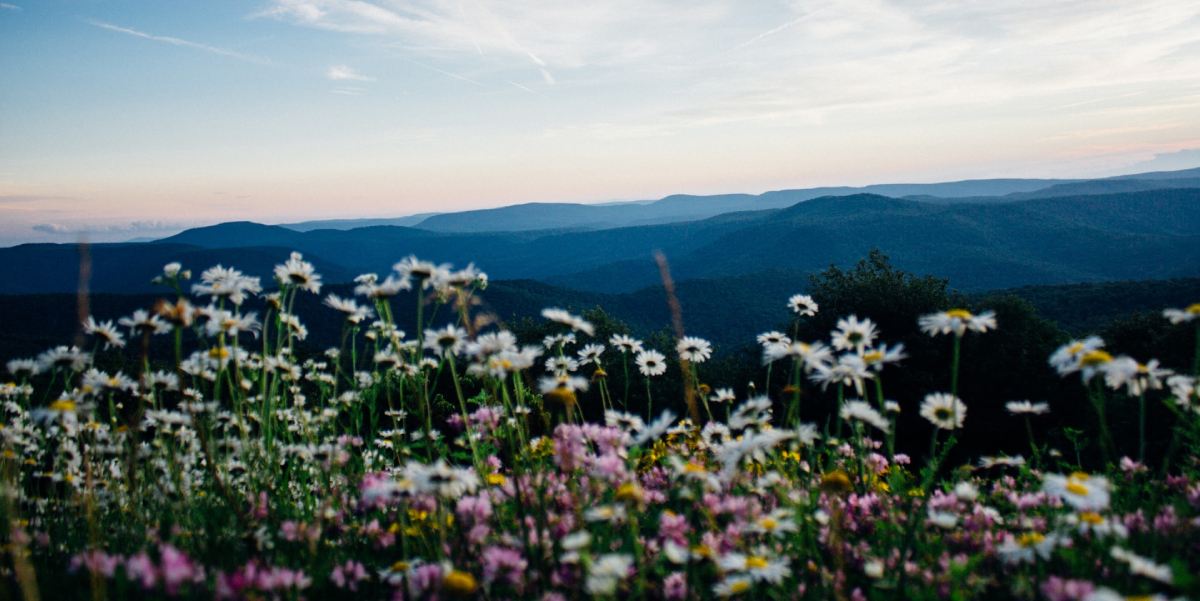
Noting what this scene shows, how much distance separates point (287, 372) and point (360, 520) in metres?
1.54

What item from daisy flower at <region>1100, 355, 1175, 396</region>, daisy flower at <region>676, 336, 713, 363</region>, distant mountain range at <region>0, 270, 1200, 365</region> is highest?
daisy flower at <region>1100, 355, 1175, 396</region>

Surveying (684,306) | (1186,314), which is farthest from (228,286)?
(684,306)

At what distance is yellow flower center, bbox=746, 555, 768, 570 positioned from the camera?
6.39 feet

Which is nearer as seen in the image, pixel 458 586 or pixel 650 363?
pixel 458 586

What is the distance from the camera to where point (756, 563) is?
2.01 meters

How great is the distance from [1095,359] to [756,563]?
67.4 inches

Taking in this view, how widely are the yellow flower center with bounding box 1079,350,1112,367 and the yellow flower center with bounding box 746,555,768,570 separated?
165 cm

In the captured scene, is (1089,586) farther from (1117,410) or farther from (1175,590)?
(1117,410)

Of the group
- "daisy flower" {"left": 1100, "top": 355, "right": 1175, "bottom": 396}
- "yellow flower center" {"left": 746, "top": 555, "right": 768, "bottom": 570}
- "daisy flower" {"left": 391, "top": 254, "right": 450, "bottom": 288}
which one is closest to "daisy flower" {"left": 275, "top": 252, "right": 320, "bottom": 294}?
"daisy flower" {"left": 391, "top": 254, "right": 450, "bottom": 288}

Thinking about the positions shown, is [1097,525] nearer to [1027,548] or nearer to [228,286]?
[1027,548]

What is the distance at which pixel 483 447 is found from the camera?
12.5ft

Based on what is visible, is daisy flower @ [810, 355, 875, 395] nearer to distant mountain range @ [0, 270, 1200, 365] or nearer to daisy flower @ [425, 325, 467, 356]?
daisy flower @ [425, 325, 467, 356]

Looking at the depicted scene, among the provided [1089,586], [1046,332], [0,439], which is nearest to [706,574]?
[1089,586]

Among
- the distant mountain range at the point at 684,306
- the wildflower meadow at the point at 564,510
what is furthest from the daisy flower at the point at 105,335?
the distant mountain range at the point at 684,306
